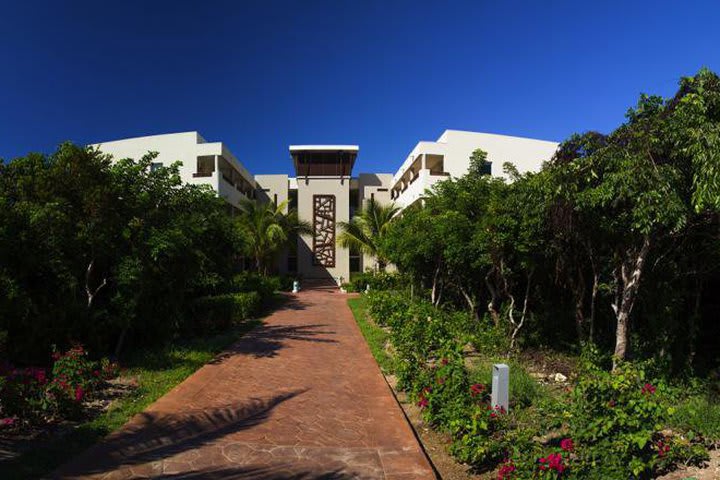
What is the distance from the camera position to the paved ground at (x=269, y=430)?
4.19 meters

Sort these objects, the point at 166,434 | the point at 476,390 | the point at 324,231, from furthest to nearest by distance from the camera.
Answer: the point at 324,231
the point at 166,434
the point at 476,390

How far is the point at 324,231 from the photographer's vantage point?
32000mm

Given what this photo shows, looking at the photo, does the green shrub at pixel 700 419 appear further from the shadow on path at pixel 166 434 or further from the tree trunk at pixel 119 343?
the tree trunk at pixel 119 343

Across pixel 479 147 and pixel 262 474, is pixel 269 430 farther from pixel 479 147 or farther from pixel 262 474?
pixel 479 147

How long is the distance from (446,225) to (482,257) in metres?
1.10

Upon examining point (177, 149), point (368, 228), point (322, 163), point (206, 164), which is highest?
point (322, 163)

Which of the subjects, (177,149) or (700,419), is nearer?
(700,419)

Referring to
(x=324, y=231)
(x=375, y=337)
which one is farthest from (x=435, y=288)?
(x=324, y=231)

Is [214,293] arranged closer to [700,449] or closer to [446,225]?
[446,225]

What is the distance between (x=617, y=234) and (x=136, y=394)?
733cm

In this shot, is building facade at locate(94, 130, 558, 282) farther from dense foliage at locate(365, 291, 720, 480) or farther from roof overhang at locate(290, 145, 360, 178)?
dense foliage at locate(365, 291, 720, 480)

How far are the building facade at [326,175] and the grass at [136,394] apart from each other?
14.4m

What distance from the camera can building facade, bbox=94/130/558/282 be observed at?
23.3 metres

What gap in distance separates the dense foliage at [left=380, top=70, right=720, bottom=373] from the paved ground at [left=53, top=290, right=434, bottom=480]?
10.3ft
